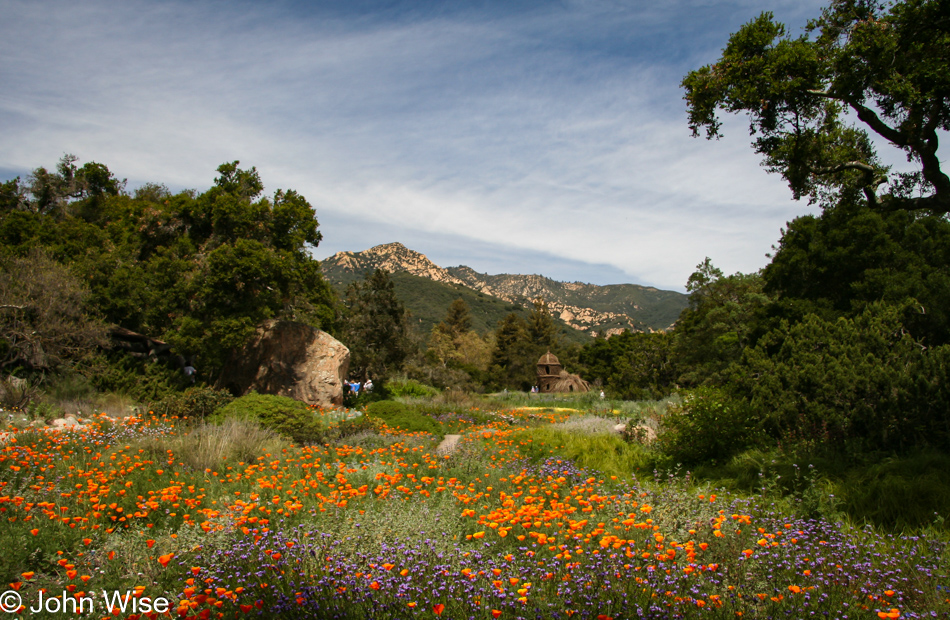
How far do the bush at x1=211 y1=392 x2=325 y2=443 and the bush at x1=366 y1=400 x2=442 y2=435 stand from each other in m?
1.88

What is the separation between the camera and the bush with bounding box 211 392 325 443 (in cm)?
906

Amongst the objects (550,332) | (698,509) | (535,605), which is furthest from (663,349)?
(550,332)

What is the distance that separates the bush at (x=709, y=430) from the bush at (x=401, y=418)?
5.10 m

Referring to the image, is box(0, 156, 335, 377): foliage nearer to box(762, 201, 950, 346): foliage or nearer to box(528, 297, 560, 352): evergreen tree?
box(762, 201, 950, 346): foliage

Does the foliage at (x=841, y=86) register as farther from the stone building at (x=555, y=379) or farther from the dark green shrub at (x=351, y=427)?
the stone building at (x=555, y=379)

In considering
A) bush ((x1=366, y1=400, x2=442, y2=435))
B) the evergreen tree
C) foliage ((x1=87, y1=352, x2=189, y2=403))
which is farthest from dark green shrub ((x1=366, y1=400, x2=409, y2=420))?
the evergreen tree

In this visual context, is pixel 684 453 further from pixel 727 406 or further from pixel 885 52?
pixel 885 52

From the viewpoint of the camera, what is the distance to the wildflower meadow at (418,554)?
2.64 metres

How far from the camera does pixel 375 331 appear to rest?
23250 mm

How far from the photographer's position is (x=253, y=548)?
3.36 m

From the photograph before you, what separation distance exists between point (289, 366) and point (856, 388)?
49.4ft

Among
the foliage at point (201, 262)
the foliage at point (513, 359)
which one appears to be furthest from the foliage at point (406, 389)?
the foliage at point (513, 359)

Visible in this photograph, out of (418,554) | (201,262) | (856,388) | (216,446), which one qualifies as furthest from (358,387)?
(418,554)

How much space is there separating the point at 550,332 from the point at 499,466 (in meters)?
51.5
